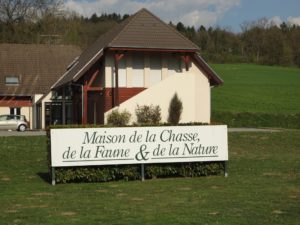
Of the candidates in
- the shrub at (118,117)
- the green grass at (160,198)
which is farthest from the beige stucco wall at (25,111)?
the green grass at (160,198)

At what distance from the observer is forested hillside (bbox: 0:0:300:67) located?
226 ft

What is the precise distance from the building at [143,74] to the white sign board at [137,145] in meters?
21.7

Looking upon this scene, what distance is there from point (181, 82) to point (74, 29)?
129 feet

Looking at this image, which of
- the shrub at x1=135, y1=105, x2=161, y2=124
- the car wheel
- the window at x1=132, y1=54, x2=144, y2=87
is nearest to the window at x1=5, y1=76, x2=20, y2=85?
the car wheel

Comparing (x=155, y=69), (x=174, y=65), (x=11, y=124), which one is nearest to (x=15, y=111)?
(x=11, y=124)

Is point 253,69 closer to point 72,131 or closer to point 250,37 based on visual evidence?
point 250,37

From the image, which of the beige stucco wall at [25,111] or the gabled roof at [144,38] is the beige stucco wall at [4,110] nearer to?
the beige stucco wall at [25,111]

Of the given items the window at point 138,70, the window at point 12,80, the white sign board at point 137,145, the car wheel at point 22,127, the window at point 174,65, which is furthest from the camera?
the window at point 12,80

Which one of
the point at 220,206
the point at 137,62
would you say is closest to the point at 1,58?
the point at 137,62

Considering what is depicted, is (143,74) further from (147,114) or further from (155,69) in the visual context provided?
(147,114)

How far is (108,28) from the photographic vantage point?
286ft

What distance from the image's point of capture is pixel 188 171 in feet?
53.1

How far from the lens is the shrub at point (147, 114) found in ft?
121

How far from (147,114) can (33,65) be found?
20.8m
